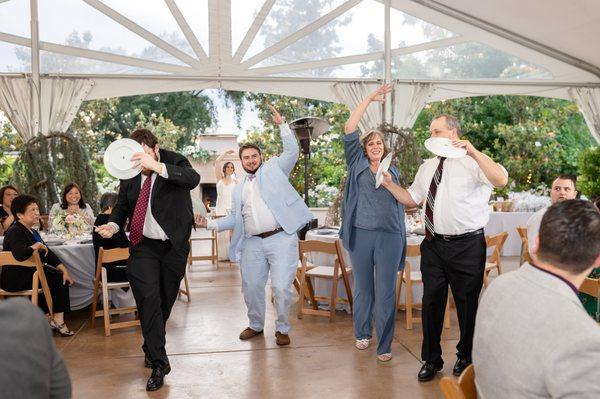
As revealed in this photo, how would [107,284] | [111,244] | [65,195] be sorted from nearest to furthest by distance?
1. [107,284]
2. [111,244]
3. [65,195]

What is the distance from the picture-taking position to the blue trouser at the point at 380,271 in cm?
413

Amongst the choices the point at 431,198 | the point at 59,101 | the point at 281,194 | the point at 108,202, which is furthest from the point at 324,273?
the point at 59,101

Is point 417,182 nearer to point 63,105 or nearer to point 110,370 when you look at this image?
point 110,370

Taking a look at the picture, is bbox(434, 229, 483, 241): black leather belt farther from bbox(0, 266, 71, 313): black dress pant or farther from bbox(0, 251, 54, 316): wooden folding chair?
bbox(0, 266, 71, 313): black dress pant

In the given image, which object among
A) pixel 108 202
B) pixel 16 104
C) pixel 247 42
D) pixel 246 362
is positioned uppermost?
pixel 247 42

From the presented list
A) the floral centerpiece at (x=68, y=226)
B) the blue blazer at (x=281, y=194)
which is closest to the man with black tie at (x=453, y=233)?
the blue blazer at (x=281, y=194)

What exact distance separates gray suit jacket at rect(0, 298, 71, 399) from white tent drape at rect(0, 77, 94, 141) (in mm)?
8543

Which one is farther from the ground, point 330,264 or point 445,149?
point 445,149

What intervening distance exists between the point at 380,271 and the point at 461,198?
0.87 m

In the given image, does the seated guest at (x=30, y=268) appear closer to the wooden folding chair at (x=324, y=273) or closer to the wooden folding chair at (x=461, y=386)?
the wooden folding chair at (x=324, y=273)

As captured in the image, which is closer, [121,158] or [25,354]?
[25,354]

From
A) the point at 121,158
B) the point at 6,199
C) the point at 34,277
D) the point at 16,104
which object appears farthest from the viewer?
the point at 16,104

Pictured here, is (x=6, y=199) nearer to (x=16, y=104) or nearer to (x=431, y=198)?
(x=16, y=104)

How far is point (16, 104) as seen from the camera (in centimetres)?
904
